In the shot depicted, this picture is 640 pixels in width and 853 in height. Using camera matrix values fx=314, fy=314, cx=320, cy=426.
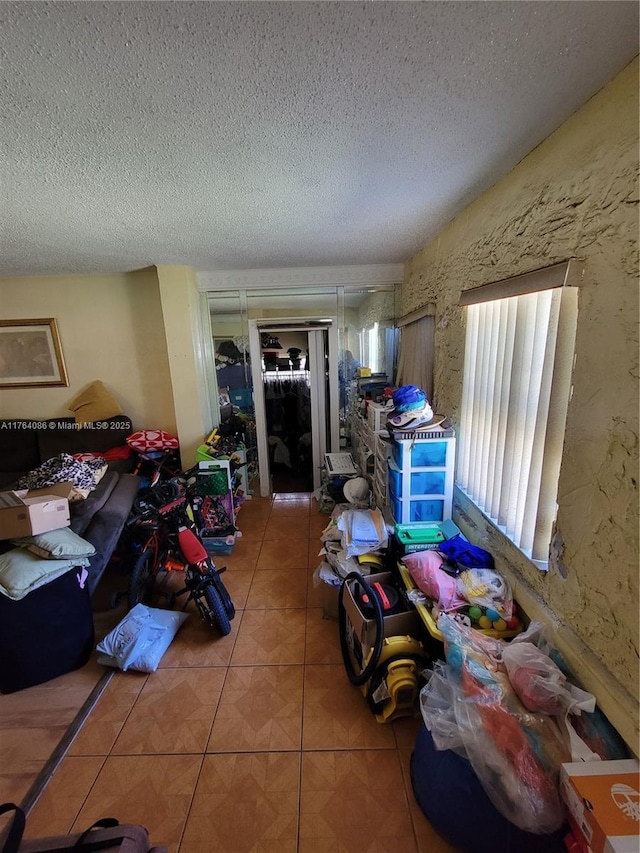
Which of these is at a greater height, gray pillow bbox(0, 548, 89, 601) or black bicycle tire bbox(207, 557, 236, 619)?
gray pillow bbox(0, 548, 89, 601)

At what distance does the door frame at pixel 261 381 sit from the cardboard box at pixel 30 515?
2.00m

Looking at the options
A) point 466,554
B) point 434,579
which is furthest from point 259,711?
point 466,554

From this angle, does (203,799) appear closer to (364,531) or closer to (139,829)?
(139,829)

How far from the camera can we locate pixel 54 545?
1.57m

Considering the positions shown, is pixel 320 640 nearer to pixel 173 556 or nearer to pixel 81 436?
pixel 173 556

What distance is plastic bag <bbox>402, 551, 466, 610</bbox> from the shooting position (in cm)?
143

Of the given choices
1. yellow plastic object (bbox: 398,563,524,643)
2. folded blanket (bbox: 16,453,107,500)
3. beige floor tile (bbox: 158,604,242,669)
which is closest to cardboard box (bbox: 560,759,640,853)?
yellow plastic object (bbox: 398,563,524,643)

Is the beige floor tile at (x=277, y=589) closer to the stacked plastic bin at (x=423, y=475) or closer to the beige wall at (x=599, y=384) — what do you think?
the stacked plastic bin at (x=423, y=475)

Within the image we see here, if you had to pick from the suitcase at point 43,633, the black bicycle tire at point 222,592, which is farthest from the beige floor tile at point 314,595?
the suitcase at point 43,633

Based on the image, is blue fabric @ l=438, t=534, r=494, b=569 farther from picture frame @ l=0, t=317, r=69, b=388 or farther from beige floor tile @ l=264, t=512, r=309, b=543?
picture frame @ l=0, t=317, r=69, b=388

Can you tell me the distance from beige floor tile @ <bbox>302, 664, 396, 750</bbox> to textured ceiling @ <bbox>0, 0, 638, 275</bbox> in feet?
7.88

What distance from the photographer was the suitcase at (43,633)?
1.51m

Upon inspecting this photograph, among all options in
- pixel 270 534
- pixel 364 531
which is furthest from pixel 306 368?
pixel 364 531

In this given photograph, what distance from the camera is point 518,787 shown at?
870mm
